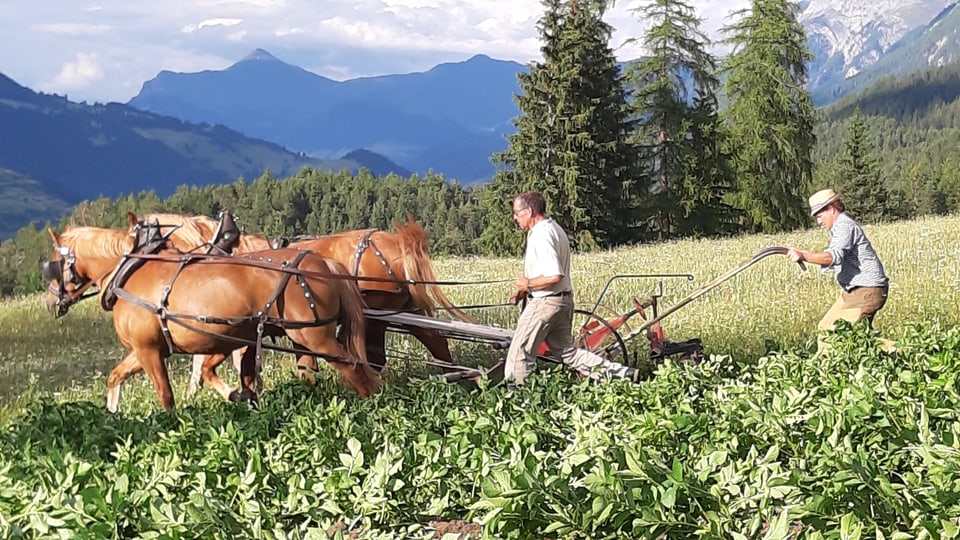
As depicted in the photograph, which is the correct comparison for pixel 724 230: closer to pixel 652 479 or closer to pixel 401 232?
pixel 401 232

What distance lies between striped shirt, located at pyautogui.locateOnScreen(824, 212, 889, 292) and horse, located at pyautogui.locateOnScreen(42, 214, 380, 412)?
4.05 meters

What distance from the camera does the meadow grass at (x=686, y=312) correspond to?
33.4ft

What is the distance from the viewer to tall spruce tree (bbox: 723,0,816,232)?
39.2 m

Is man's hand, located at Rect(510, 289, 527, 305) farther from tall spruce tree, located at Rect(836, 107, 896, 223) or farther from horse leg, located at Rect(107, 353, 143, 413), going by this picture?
tall spruce tree, located at Rect(836, 107, 896, 223)

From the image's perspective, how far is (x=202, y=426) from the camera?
16.6 feet

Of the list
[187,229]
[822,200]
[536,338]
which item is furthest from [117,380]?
[822,200]

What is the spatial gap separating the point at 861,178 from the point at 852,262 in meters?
59.3

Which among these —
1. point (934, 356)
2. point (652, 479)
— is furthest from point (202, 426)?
point (934, 356)

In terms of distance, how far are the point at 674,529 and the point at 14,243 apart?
127m

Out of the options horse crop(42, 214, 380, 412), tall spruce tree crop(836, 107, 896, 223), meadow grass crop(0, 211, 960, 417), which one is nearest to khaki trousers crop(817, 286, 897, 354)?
meadow grass crop(0, 211, 960, 417)

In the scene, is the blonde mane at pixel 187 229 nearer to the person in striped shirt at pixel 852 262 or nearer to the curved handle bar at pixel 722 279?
the curved handle bar at pixel 722 279

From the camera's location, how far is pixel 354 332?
7.87m

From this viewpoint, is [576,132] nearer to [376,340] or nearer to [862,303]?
[376,340]

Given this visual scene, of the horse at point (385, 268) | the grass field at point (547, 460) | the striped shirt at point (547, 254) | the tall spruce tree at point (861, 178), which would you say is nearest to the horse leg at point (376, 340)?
the horse at point (385, 268)
